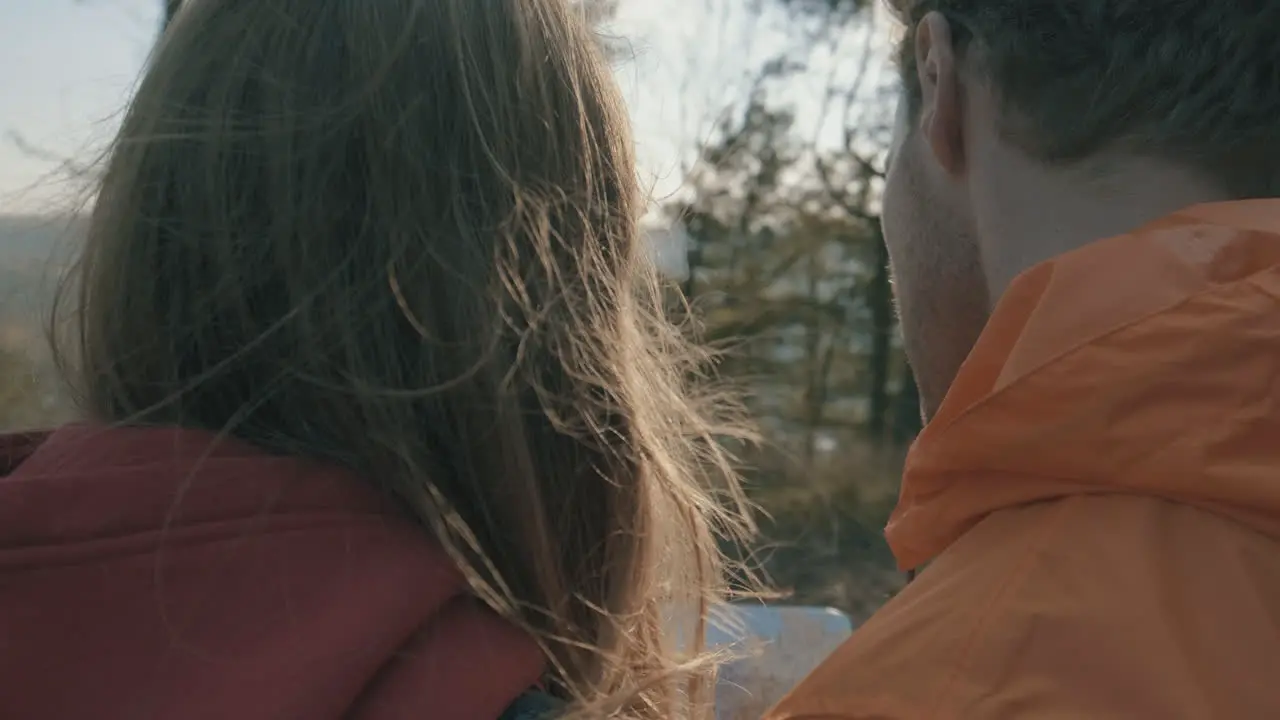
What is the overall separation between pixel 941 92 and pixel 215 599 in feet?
3.00

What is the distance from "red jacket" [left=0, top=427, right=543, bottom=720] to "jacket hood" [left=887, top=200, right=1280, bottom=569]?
1.52 feet

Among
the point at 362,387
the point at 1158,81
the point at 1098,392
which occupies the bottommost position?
the point at 1098,392

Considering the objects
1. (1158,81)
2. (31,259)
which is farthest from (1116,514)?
(31,259)

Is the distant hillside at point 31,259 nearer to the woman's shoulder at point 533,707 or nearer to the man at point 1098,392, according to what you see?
the woman's shoulder at point 533,707

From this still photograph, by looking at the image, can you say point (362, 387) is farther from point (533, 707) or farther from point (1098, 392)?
point (1098, 392)

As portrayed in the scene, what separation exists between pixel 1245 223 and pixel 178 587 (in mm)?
915

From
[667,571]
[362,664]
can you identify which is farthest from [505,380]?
[667,571]

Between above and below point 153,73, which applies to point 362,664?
below

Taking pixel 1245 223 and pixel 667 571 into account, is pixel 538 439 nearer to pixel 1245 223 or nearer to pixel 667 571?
pixel 667 571

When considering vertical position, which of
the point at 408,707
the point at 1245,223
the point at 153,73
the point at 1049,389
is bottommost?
the point at 408,707

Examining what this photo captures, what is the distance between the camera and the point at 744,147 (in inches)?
278

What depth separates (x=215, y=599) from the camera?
87 cm

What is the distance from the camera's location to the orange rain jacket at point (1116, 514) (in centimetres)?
92

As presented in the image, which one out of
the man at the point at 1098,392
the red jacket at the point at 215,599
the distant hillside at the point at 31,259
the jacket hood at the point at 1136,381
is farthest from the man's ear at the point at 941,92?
the distant hillside at the point at 31,259
